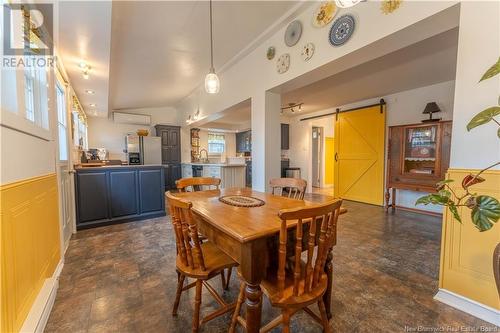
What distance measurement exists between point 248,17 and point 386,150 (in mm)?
3884

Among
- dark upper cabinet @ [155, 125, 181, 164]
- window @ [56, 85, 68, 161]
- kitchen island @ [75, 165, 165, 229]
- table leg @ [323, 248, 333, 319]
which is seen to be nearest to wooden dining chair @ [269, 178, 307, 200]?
table leg @ [323, 248, 333, 319]

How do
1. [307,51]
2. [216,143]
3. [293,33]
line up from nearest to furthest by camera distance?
[307,51], [293,33], [216,143]

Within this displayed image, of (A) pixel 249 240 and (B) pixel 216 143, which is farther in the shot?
(B) pixel 216 143

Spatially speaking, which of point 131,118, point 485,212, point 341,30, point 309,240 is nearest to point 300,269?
point 309,240

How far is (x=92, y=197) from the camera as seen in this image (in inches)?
129

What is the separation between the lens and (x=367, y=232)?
120 inches

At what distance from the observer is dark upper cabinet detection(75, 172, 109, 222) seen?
318 centimetres

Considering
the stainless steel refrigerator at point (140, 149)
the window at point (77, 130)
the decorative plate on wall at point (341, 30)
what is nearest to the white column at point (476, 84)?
the decorative plate on wall at point (341, 30)

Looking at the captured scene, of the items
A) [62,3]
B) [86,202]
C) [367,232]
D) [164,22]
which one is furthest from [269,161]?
[86,202]

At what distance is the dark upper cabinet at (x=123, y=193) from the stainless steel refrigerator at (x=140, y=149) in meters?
2.98

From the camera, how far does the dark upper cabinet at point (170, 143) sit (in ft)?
22.7

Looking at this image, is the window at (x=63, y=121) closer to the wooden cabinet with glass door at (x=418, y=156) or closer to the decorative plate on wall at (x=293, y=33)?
the decorative plate on wall at (x=293, y=33)

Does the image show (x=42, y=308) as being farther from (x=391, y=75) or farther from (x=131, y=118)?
(x=131, y=118)

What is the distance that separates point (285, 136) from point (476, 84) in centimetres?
535
